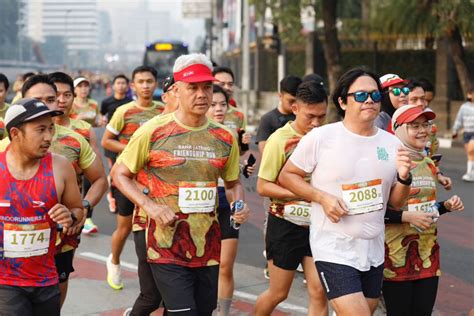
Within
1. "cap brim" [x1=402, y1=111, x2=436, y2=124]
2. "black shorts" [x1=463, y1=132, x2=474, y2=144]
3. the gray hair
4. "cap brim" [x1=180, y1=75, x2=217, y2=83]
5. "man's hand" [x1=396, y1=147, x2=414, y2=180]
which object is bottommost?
"black shorts" [x1=463, y1=132, x2=474, y2=144]

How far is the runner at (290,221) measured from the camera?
236 inches

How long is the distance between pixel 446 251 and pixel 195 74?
5528 mm

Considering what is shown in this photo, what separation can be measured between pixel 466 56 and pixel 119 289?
757 inches

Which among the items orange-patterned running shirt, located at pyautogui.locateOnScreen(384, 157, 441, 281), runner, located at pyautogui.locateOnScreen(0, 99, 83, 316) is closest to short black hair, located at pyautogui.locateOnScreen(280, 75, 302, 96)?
orange-patterned running shirt, located at pyautogui.locateOnScreen(384, 157, 441, 281)

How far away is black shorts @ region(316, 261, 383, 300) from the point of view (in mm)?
4957

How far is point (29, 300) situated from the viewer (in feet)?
15.7

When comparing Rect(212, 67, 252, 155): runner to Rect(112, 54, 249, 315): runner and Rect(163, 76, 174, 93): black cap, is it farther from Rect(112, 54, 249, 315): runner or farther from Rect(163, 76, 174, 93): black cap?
Rect(112, 54, 249, 315): runner

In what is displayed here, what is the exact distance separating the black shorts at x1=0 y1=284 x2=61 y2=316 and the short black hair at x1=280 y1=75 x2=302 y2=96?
11.2 ft

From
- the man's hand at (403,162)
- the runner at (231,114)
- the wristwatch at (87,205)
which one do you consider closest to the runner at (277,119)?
the runner at (231,114)

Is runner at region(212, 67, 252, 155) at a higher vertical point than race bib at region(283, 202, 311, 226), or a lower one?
higher

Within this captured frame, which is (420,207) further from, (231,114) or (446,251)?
(446,251)

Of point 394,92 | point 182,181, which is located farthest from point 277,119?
point 182,181

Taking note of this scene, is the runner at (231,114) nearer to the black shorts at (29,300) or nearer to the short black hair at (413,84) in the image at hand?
the short black hair at (413,84)

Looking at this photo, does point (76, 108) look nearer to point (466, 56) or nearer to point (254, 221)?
point (254, 221)
